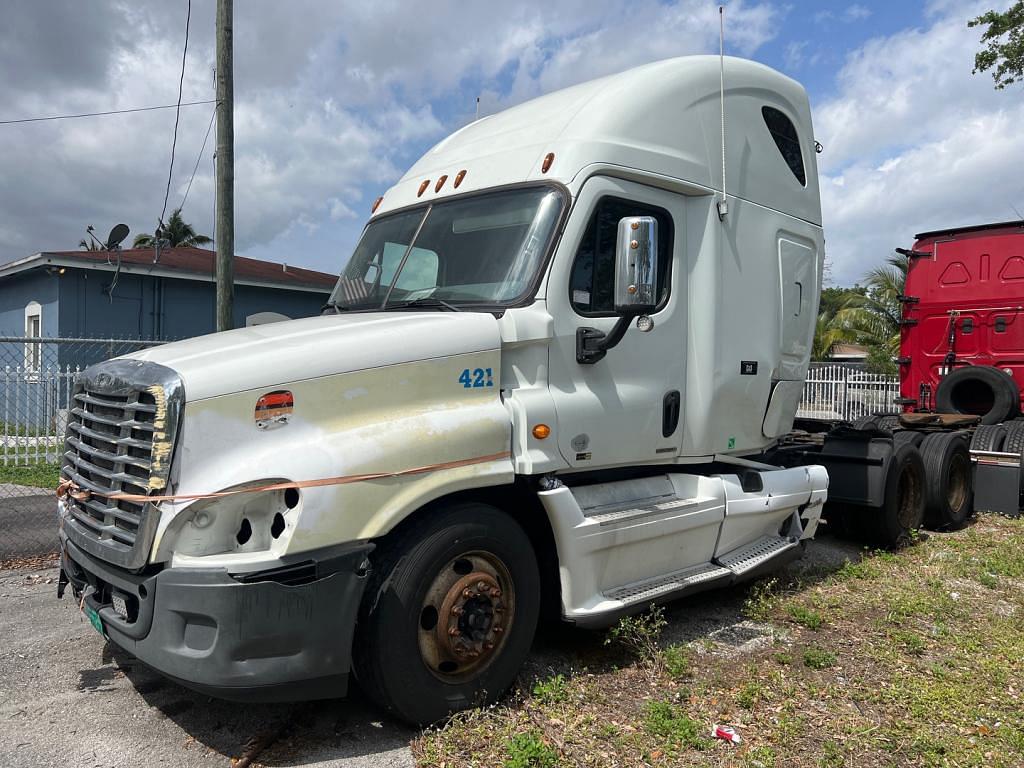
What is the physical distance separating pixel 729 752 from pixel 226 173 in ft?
25.3

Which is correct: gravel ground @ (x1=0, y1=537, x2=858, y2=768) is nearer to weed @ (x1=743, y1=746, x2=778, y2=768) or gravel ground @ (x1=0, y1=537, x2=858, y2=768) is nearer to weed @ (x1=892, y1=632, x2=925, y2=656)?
weed @ (x1=892, y1=632, x2=925, y2=656)

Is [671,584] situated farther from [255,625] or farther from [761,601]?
[255,625]

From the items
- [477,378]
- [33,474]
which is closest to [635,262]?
[477,378]

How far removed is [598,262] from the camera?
14.5 ft

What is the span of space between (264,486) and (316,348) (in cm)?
69

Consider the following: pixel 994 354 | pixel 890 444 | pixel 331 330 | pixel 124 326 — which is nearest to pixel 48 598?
pixel 331 330

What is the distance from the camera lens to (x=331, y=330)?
3941 millimetres

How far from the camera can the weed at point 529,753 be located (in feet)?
11.1

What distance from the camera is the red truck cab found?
9.48 metres

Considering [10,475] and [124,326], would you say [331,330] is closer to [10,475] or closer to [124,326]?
[10,475]

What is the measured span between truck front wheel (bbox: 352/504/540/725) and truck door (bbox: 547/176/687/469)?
693 millimetres

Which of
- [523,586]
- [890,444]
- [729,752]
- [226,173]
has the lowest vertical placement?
[729,752]

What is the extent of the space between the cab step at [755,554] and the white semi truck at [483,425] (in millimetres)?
21

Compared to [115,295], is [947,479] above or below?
below
